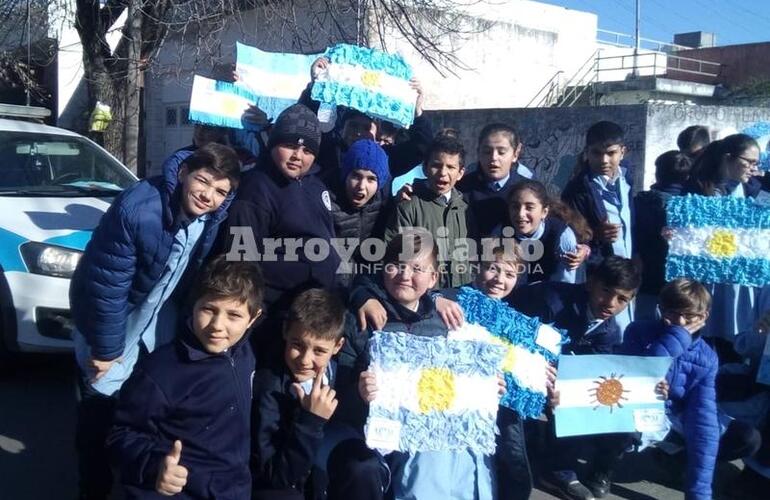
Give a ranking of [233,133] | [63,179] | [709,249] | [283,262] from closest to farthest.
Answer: [283,262] < [709,249] < [233,133] < [63,179]

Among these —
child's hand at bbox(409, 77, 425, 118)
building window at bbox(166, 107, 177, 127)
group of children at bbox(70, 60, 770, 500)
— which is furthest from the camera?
building window at bbox(166, 107, 177, 127)

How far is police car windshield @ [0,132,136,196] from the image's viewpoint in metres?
6.28

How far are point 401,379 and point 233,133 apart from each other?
2455mm

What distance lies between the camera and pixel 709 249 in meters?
4.79

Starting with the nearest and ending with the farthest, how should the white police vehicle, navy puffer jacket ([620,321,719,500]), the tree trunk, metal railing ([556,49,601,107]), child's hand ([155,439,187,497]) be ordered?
child's hand ([155,439,187,497])
navy puffer jacket ([620,321,719,500])
the white police vehicle
the tree trunk
metal railing ([556,49,601,107])

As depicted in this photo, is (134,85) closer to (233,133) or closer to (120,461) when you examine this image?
(233,133)

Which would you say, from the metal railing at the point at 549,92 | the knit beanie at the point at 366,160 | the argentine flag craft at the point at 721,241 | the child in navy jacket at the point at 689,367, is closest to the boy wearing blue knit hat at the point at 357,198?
the knit beanie at the point at 366,160

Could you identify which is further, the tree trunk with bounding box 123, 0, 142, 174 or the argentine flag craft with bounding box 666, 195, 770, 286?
the tree trunk with bounding box 123, 0, 142, 174

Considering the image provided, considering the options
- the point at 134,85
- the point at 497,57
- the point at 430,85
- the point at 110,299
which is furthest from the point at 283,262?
the point at 497,57

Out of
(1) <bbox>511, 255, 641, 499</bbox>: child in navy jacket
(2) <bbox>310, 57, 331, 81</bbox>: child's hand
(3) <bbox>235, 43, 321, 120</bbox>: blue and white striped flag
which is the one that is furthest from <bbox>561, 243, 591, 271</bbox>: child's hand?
(3) <bbox>235, 43, 321, 120</bbox>: blue and white striped flag

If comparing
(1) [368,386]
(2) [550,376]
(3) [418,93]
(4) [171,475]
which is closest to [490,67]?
(3) [418,93]

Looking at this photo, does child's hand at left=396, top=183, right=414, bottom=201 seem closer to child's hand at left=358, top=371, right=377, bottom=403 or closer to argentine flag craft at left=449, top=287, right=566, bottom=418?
argentine flag craft at left=449, top=287, right=566, bottom=418

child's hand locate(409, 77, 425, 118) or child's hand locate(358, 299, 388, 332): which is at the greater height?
child's hand locate(409, 77, 425, 118)

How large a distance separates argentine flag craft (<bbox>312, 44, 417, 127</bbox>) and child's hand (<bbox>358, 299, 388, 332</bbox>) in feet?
5.36
